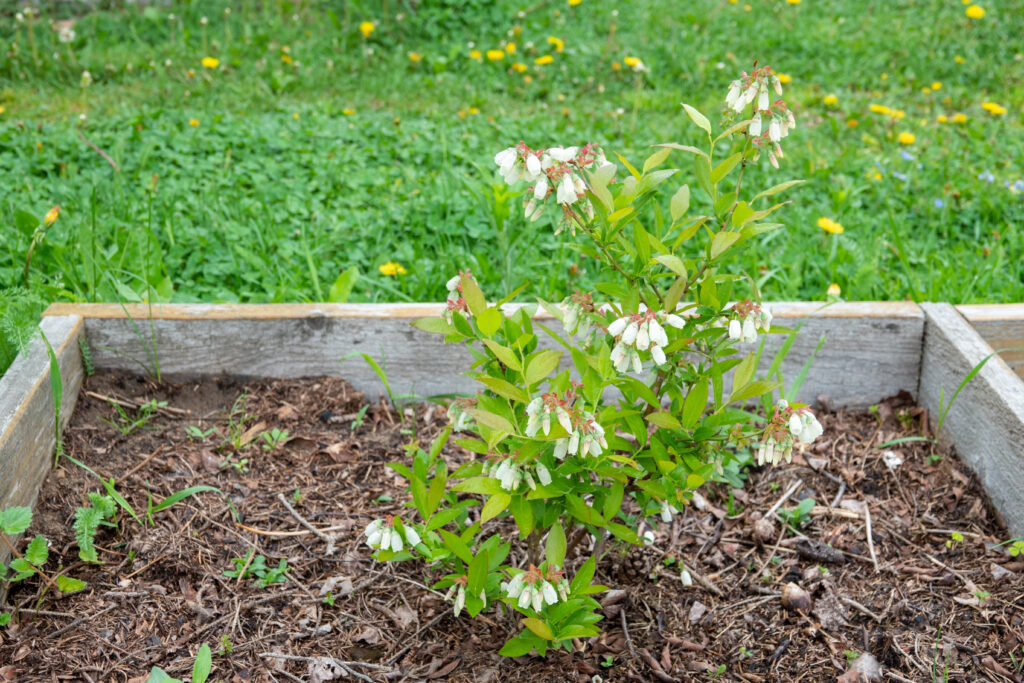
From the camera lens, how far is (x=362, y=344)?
2.55 meters

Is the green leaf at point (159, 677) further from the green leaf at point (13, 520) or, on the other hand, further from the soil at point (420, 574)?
the green leaf at point (13, 520)

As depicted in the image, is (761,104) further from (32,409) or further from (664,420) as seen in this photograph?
(32,409)

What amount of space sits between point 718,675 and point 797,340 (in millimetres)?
1086

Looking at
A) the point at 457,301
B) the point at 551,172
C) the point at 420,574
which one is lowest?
the point at 420,574

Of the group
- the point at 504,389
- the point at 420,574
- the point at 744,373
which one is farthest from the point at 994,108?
the point at 504,389

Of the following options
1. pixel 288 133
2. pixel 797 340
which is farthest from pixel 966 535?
pixel 288 133

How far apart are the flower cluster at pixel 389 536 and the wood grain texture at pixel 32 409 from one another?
90 centimetres

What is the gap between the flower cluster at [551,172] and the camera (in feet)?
4.59

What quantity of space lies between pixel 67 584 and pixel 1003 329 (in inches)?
98.2

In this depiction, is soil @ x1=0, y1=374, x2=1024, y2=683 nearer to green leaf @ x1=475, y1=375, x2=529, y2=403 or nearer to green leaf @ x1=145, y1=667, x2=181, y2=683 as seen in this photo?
green leaf @ x1=145, y1=667, x2=181, y2=683

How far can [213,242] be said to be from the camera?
10.6 feet

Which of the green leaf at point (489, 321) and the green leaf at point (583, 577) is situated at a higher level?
the green leaf at point (489, 321)

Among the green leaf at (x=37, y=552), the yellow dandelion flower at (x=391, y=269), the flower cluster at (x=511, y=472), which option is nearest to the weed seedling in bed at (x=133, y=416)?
the green leaf at (x=37, y=552)

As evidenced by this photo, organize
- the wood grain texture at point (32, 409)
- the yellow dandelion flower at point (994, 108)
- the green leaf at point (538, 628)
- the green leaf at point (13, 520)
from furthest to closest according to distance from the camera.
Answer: the yellow dandelion flower at point (994, 108) → the wood grain texture at point (32, 409) → the green leaf at point (13, 520) → the green leaf at point (538, 628)
